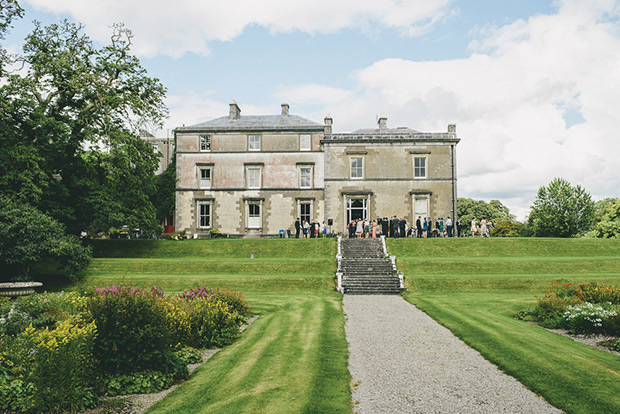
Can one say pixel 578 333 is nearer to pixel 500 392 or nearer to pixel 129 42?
pixel 500 392

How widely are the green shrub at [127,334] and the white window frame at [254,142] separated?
33951 mm

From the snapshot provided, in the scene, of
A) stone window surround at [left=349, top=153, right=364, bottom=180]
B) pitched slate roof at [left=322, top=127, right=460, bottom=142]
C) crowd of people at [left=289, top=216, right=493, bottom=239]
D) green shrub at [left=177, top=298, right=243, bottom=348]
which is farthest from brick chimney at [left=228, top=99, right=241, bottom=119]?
green shrub at [left=177, top=298, right=243, bottom=348]

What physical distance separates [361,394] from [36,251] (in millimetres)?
20402

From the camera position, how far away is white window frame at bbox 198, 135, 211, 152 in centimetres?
4084

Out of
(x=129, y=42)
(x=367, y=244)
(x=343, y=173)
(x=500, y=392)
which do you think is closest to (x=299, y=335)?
(x=500, y=392)

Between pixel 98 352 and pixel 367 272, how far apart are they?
16.9m

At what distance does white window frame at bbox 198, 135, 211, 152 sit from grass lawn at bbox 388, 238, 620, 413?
68.0 feet

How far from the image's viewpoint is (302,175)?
40188 millimetres

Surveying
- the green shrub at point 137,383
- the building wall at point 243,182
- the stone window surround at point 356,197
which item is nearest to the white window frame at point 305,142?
the building wall at point 243,182

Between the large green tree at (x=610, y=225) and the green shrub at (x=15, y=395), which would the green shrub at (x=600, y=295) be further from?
the large green tree at (x=610, y=225)

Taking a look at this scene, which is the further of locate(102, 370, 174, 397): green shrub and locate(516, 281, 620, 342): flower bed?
locate(516, 281, 620, 342): flower bed

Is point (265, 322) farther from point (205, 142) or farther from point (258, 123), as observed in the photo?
point (258, 123)

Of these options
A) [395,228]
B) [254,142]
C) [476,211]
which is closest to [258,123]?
[254,142]

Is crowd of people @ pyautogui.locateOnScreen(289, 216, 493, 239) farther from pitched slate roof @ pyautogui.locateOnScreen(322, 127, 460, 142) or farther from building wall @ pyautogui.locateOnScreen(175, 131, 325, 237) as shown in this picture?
pitched slate roof @ pyautogui.locateOnScreen(322, 127, 460, 142)
